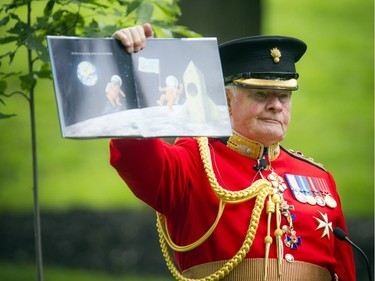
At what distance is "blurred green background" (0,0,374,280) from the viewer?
29.6 feet

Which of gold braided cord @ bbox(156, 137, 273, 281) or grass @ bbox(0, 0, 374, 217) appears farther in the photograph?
grass @ bbox(0, 0, 374, 217)

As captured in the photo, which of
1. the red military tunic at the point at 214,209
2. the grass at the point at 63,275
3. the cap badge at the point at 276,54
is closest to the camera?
the red military tunic at the point at 214,209

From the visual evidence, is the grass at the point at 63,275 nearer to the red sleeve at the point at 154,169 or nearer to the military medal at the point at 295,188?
the military medal at the point at 295,188

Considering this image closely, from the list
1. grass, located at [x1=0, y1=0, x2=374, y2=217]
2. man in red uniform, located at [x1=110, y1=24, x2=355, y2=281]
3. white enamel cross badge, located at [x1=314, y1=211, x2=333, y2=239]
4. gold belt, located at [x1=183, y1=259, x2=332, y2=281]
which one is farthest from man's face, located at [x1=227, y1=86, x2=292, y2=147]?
grass, located at [x1=0, y1=0, x2=374, y2=217]

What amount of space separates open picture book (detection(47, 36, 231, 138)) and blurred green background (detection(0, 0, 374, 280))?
470 cm

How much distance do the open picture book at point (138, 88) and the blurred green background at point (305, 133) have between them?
4700 millimetres

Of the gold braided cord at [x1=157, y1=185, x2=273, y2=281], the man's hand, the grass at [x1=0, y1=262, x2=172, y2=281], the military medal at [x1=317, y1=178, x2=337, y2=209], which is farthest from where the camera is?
the grass at [x1=0, y1=262, x2=172, y2=281]

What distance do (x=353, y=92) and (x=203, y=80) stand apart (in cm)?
555

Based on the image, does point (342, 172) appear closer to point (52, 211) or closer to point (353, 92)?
point (353, 92)

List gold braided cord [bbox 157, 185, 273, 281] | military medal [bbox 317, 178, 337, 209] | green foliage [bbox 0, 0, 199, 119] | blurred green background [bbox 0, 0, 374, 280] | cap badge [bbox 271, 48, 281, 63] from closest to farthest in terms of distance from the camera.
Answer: gold braided cord [bbox 157, 185, 273, 281] → cap badge [bbox 271, 48, 281, 63] → military medal [bbox 317, 178, 337, 209] → green foliage [bbox 0, 0, 199, 119] → blurred green background [bbox 0, 0, 374, 280]

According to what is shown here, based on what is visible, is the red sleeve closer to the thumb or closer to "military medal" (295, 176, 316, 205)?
the thumb

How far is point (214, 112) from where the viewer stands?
4.12 meters

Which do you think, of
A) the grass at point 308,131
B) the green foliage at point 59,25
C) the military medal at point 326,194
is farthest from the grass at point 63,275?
the military medal at point 326,194

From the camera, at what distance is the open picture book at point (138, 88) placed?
3.89m
